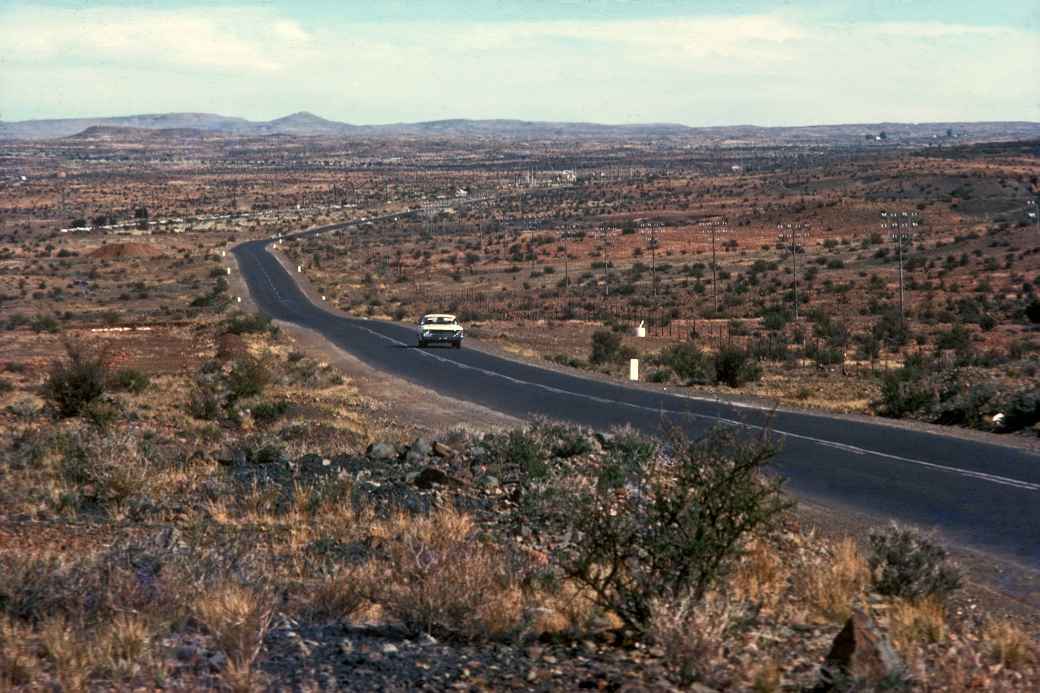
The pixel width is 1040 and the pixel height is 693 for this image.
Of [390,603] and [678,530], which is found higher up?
[678,530]

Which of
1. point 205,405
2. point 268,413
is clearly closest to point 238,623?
point 268,413

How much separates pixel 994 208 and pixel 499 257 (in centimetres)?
4754

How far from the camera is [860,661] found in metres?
6.98

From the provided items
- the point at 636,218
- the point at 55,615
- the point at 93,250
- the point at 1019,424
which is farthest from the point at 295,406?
the point at 636,218

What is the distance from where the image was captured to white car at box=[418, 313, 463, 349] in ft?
158

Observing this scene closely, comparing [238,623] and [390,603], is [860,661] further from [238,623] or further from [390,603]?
[238,623]

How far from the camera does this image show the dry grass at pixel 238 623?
664cm

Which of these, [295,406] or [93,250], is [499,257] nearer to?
[93,250]

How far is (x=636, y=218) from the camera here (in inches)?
5325

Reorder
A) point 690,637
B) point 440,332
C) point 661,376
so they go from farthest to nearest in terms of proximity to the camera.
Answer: point 440,332 < point 661,376 < point 690,637

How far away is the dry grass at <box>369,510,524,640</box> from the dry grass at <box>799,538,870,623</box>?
7.40 ft

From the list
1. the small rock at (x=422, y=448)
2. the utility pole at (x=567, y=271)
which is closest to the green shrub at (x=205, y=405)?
the small rock at (x=422, y=448)

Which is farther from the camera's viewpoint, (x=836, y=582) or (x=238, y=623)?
(x=836, y=582)

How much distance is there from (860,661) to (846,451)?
1483 cm
